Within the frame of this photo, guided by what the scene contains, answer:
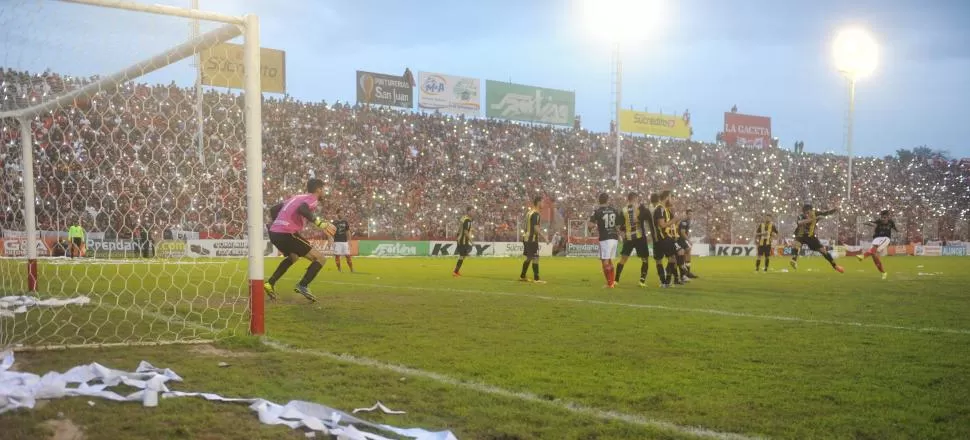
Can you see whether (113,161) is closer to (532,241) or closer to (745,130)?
(532,241)

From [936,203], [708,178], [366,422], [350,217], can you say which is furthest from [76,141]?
[936,203]

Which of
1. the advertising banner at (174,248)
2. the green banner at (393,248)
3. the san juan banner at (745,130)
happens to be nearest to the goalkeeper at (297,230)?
the advertising banner at (174,248)

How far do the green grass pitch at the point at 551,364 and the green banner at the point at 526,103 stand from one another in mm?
35102

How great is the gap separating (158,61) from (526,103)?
129 feet

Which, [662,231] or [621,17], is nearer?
[662,231]

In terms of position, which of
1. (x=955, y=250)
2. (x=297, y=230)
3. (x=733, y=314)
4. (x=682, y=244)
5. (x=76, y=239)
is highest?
(x=297, y=230)

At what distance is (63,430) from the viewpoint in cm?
368

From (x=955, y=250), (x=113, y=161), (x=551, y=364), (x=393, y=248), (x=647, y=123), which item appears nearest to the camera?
(x=551, y=364)

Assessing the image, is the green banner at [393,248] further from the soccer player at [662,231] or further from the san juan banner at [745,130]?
the san juan banner at [745,130]

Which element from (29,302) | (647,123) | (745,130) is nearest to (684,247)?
(29,302)

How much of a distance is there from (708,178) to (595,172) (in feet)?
28.0

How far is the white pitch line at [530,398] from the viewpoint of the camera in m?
3.84

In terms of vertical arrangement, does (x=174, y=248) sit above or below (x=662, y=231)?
below

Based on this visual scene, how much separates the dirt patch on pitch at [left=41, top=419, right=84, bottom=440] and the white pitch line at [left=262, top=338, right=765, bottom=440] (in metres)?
2.15
